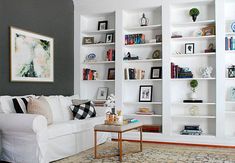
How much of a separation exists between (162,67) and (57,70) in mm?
1985

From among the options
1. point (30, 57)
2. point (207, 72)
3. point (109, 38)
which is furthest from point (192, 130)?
point (30, 57)

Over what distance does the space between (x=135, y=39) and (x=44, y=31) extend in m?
1.76

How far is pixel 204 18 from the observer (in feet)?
19.0

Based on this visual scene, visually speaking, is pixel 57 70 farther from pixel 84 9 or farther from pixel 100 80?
pixel 84 9

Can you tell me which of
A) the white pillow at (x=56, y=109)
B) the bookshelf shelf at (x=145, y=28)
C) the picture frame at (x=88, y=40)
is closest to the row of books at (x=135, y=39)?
the bookshelf shelf at (x=145, y=28)

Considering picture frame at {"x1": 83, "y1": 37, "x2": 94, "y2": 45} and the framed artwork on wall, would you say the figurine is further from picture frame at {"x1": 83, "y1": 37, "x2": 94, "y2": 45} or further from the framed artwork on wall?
the framed artwork on wall

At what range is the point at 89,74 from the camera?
6438 mm

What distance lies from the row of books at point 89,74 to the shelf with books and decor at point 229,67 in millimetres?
2578

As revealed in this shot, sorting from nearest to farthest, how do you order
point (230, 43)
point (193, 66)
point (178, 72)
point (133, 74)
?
point (230, 43) → point (178, 72) → point (193, 66) → point (133, 74)

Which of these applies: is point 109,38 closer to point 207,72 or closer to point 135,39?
point 135,39

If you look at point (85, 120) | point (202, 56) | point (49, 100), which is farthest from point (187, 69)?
point (49, 100)

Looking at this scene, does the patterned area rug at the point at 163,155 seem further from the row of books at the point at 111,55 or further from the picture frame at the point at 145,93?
the row of books at the point at 111,55

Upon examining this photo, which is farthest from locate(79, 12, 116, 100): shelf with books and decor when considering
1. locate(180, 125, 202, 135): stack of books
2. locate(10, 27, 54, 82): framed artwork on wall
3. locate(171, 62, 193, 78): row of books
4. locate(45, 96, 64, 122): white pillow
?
locate(180, 125, 202, 135): stack of books

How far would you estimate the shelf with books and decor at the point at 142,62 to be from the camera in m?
6.05
